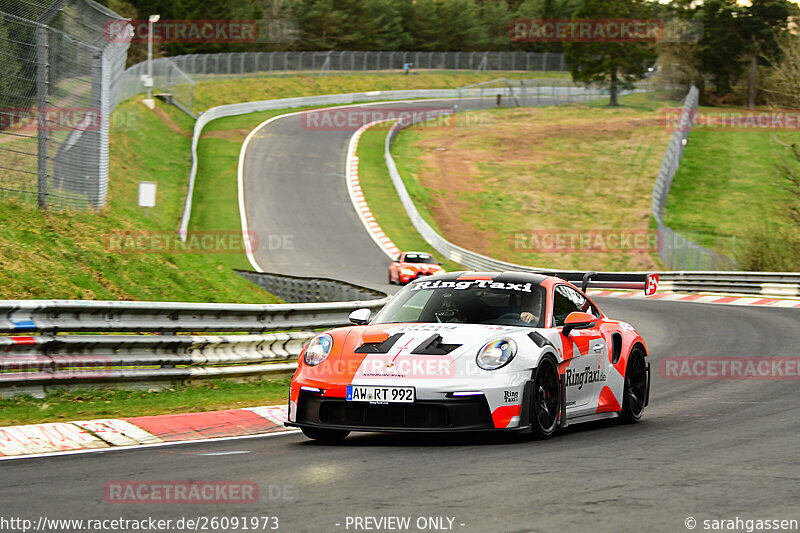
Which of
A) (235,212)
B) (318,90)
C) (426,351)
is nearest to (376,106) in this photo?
(318,90)

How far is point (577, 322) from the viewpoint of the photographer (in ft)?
28.0

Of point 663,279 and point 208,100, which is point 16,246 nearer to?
point 663,279

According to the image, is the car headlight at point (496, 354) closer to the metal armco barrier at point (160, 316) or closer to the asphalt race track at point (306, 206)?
the metal armco barrier at point (160, 316)

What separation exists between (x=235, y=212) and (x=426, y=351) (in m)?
36.9

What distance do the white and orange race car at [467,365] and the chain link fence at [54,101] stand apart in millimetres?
6864

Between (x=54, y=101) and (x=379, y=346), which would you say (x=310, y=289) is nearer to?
(x=54, y=101)

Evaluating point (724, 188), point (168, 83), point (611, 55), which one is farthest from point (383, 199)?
point (611, 55)

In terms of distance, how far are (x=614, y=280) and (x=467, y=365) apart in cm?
408

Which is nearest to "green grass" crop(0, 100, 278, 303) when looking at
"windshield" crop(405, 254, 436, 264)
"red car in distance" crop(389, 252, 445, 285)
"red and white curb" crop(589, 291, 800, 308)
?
"red car in distance" crop(389, 252, 445, 285)

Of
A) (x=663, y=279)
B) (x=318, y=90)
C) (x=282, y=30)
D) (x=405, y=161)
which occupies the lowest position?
(x=663, y=279)

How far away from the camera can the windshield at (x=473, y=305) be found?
8766 mm

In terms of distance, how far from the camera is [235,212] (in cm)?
4394
